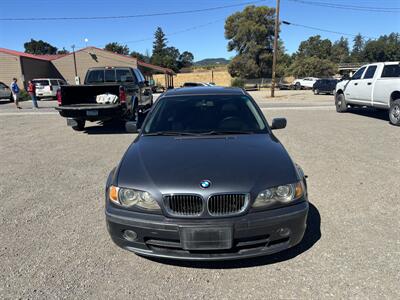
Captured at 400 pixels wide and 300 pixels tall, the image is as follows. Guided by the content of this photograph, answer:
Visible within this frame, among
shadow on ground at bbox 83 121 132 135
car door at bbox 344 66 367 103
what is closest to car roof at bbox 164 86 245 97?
shadow on ground at bbox 83 121 132 135

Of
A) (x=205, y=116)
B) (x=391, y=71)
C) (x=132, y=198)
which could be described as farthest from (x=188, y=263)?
(x=391, y=71)

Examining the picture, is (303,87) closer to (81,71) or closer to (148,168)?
(81,71)

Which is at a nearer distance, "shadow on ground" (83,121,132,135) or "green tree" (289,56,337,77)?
"shadow on ground" (83,121,132,135)

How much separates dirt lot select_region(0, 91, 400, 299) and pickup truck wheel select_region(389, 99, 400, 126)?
4.20 meters

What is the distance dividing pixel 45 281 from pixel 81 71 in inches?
1747

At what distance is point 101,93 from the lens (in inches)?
432

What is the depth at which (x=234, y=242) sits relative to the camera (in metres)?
2.83

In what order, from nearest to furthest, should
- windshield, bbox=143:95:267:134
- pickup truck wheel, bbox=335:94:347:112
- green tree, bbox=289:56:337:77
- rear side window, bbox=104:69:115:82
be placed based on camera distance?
windshield, bbox=143:95:267:134, rear side window, bbox=104:69:115:82, pickup truck wheel, bbox=335:94:347:112, green tree, bbox=289:56:337:77

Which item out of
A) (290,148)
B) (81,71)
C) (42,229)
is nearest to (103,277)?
(42,229)

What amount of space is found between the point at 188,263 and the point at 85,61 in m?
44.6

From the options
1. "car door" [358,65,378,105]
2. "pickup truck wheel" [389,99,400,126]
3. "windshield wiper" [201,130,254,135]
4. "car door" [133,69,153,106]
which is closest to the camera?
"windshield wiper" [201,130,254,135]

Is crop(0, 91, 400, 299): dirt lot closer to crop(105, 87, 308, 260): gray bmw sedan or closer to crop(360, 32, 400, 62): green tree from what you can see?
crop(105, 87, 308, 260): gray bmw sedan

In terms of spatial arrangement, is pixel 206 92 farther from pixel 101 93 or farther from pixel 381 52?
pixel 381 52

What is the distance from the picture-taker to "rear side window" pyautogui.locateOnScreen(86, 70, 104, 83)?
12703 mm
